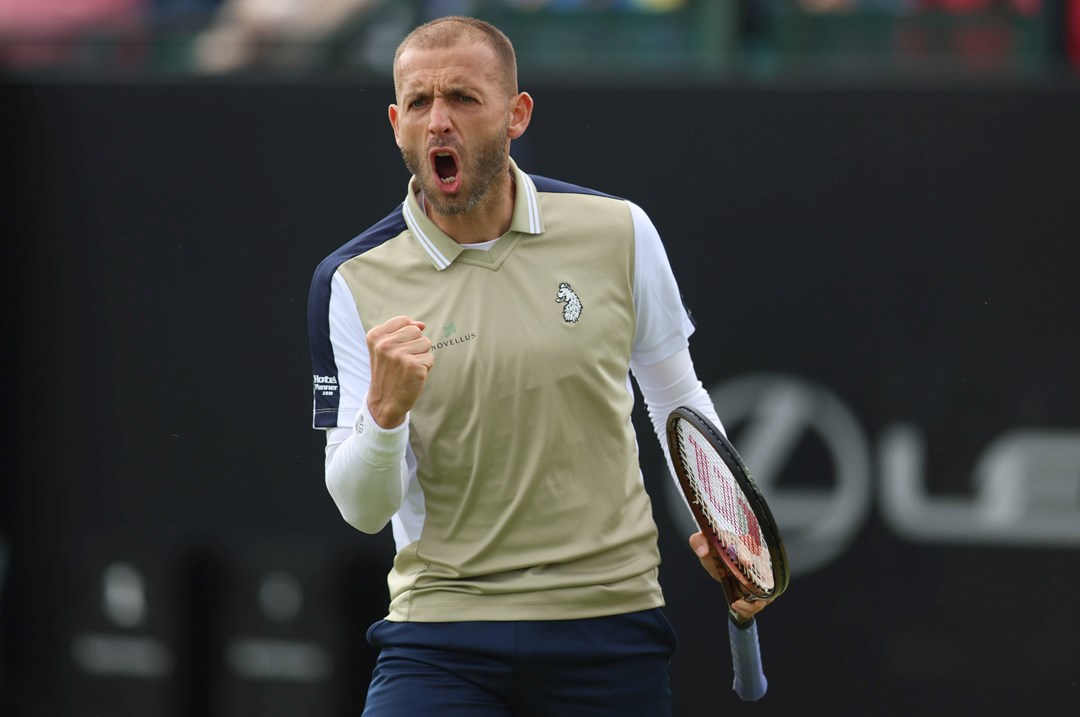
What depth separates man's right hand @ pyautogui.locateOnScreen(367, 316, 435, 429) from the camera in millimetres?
2645

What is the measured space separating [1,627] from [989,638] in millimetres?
3020

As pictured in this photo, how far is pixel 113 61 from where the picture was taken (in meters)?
5.25

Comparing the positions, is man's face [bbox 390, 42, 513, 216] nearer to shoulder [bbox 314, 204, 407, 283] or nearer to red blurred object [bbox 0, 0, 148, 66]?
shoulder [bbox 314, 204, 407, 283]

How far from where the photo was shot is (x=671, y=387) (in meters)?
3.14

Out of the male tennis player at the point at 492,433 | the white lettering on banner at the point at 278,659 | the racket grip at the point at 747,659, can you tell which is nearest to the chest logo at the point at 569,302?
the male tennis player at the point at 492,433

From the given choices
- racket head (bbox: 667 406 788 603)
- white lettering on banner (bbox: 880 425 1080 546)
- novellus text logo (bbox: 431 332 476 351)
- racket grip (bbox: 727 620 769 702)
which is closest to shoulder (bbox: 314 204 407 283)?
novellus text logo (bbox: 431 332 476 351)

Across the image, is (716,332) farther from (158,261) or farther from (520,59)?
(158,261)

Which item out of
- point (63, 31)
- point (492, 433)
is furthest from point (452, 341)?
point (63, 31)

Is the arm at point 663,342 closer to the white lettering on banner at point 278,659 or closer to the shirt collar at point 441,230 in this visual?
the shirt collar at point 441,230

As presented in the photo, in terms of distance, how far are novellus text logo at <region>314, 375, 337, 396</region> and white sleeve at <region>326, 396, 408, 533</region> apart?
0.09m

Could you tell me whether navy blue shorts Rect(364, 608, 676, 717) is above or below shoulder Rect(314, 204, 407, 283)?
below

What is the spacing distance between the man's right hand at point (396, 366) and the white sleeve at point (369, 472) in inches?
1.3

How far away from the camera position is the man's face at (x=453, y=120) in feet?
9.43

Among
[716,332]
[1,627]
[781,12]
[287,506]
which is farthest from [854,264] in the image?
[1,627]
